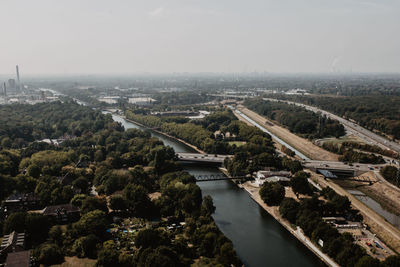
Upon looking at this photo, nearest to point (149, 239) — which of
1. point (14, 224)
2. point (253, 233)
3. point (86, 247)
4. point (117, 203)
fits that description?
point (86, 247)

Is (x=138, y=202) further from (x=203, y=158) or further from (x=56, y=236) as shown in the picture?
(x=203, y=158)

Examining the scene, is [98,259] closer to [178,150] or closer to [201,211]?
[201,211]

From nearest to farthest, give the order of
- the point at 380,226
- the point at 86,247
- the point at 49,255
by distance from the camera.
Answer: the point at 49,255 → the point at 86,247 → the point at 380,226

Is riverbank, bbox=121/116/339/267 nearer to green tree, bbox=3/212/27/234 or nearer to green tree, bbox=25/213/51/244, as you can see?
green tree, bbox=25/213/51/244

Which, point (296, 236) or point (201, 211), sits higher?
point (201, 211)

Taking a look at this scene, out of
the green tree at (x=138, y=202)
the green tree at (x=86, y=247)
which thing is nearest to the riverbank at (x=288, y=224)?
the green tree at (x=138, y=202)

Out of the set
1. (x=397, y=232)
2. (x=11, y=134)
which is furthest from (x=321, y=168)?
(x=11, y=134)
